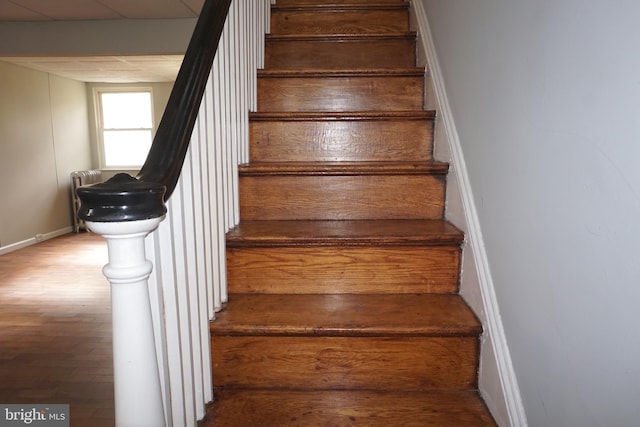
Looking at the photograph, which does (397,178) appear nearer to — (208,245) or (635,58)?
A: (208,245)

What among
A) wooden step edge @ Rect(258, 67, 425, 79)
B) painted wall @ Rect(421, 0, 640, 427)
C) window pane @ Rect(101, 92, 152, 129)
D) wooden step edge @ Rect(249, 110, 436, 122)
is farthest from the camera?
window pane @ Rect(101, 92, 152, 129)

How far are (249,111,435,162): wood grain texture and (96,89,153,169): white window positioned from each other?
621 cm

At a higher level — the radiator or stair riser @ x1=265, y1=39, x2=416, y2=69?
stair riser @ x1=265, y1=39, x2=416, y2=69

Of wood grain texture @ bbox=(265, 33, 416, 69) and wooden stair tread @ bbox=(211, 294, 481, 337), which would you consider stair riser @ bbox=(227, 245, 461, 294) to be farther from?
wood grain texture @ bbox=(265, 33, 416, 69)

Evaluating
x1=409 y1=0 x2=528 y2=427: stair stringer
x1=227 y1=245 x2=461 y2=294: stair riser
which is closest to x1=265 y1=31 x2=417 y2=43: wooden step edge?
x1=409 y1=0 x2=528 y2=427: stair stringer

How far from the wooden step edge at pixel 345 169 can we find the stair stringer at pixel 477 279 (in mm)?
75

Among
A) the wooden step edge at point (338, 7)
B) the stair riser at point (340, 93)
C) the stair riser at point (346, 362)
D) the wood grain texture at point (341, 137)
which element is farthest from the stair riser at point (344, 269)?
Answer: the wooden step edge at point (338, 7)

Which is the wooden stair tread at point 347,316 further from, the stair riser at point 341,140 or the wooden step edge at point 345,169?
the stair riser at point 341,140

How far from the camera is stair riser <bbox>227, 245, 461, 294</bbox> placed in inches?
50.1

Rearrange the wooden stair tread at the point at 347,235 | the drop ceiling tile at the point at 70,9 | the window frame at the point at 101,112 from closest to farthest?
the wooden stair tread at the point at 347,235 → the drop ceiling tile at the point at 70,9 → the window frame at the point at 101,112

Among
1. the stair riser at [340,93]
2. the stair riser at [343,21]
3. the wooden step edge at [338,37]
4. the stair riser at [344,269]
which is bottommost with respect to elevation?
the stair riser at [344,269]

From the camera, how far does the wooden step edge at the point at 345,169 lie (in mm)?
1424

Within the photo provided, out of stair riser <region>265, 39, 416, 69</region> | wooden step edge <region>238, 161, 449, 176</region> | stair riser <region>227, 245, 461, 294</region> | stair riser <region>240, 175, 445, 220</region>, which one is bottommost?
stair riser <region>227, 245, 461, 294</region>

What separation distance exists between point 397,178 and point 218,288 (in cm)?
73
